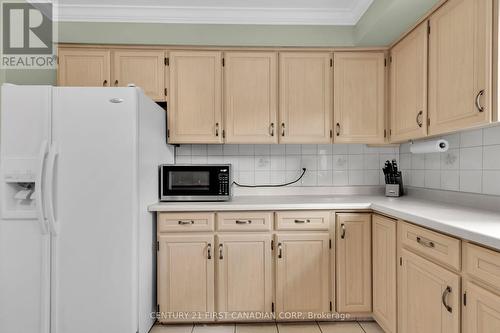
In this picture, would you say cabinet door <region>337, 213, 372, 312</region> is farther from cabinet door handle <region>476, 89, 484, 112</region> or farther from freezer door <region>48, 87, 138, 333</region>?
freezer door <region>48, 87, 138, 333</region>

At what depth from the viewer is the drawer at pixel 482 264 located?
3.38 feet

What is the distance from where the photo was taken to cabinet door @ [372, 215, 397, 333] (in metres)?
1.81

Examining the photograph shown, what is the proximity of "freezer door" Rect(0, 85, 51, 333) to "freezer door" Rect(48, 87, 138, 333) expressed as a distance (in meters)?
0.08

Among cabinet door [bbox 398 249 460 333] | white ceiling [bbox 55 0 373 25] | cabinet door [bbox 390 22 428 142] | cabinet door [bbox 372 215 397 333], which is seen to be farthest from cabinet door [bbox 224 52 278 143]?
cabinet door [bbox 398 249 460 333]

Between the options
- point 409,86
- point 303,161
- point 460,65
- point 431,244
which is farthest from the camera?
point 303,161

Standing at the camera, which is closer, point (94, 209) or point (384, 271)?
point (94, 209)

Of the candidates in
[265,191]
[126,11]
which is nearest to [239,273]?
[265,191]

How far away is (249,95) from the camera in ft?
7.84

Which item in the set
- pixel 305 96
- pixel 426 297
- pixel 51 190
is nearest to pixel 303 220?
pixel 426 297

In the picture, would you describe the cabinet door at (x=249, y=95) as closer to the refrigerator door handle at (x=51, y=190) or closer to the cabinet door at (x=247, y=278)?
the cabinet door at (x=247, y=278)

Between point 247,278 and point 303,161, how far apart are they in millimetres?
1194

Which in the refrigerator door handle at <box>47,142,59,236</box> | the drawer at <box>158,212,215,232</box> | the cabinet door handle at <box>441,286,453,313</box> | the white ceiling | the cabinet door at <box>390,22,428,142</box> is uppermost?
the white ceiling

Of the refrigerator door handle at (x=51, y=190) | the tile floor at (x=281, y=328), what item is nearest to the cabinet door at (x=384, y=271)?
the tile floor at (x=281, y=328)

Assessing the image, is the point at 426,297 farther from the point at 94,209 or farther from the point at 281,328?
the point at 94,209
